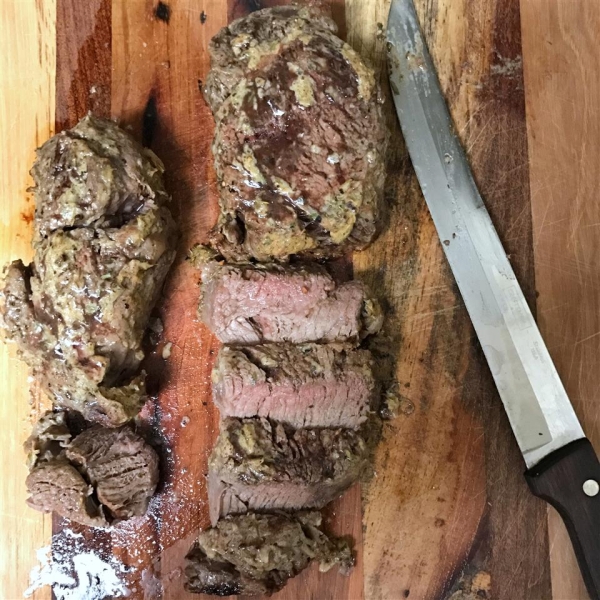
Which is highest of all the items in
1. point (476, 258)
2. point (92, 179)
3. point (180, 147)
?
point (180, 147)

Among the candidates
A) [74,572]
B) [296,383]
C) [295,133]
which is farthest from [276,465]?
[295,133]

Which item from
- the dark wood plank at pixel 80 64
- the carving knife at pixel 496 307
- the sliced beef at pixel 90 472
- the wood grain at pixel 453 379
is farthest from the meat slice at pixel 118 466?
the carving knife at pixel 496 307

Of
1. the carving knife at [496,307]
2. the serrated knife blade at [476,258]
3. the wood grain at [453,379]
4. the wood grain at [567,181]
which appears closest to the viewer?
the carving knife at [496,307]

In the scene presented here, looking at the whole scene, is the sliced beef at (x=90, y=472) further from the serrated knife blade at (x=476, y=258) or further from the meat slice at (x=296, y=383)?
the serrated knife blade at (x=476, y=258)

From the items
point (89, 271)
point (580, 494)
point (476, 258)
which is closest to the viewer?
point (89, 271)

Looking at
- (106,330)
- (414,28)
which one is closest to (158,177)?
(106,330)

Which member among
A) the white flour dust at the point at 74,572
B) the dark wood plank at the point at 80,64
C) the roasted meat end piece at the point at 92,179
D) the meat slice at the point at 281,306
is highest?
the dark wood plank at the point at 80,64

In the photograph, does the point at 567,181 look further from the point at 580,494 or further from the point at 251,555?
the point at 251,555
